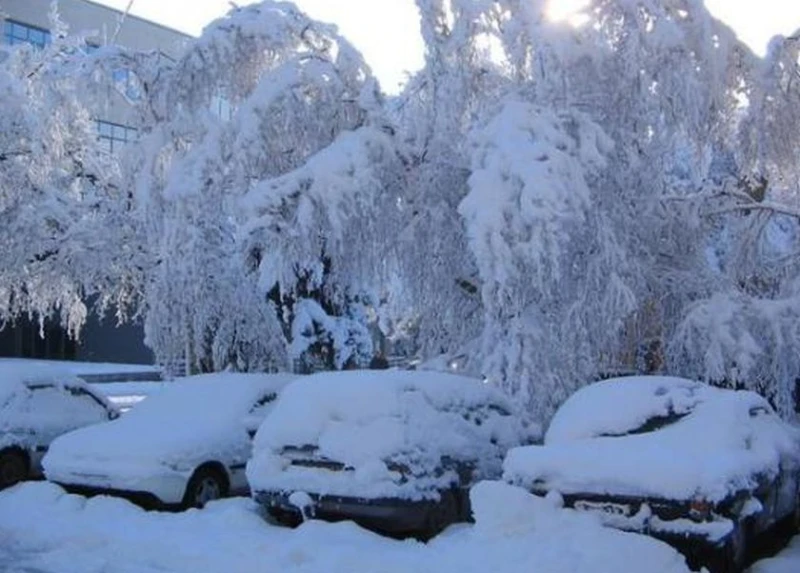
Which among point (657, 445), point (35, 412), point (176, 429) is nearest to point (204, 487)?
point (176, 429)

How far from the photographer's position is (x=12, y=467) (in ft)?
39.8

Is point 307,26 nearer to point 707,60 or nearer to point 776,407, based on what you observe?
point 707,60

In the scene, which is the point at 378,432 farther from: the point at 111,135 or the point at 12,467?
the point at 111,135

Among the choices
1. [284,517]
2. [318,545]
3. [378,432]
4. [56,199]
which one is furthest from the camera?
[56,199]

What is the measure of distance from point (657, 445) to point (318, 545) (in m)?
2.83

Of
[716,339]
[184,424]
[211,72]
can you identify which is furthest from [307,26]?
[716,339]

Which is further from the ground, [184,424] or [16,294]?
[16,294]

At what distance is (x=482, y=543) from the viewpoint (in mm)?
7422

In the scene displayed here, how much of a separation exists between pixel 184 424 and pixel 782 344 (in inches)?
275

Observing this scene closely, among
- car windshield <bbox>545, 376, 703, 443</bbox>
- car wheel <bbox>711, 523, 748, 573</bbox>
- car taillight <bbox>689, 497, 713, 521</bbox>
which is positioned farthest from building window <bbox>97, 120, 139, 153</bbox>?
car wheel <bbox>711, 523, 748, 573</bbox>

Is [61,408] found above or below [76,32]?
below

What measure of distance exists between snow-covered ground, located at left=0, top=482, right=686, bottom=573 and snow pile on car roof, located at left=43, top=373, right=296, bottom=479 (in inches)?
27.3

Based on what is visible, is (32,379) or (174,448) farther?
(32,379)

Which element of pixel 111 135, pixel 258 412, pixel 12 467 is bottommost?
pixel 12 467
